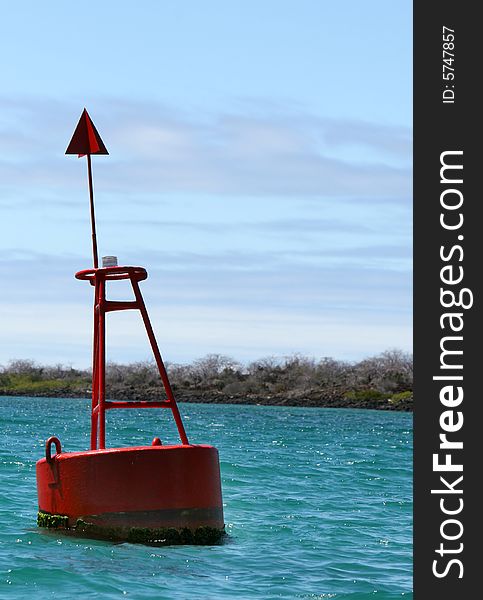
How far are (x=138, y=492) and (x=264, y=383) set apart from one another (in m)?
79.9

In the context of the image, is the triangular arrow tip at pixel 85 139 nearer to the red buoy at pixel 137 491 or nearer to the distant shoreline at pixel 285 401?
the red buoy at pixel 137 491

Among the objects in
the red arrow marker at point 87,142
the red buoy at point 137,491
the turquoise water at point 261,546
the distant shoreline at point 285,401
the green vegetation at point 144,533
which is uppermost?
the red arrow marker at point 87,142

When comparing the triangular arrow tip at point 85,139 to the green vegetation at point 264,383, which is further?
the green vegetation at point 264,383

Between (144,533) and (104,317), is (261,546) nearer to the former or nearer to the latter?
(144,533)

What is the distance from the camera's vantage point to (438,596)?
11.1 meters

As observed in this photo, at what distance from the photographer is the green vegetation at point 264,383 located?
85.5 m

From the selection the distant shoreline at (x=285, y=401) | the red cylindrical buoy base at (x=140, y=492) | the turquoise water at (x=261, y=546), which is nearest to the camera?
the turquoise water at (x=261, y=546)

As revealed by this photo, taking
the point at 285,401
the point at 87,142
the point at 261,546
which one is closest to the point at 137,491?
the point at 261,546

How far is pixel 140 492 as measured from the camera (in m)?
14.3

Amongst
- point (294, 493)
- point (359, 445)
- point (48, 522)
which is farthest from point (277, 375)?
point (48, 522)

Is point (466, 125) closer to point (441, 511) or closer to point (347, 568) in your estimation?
point (441, 511)

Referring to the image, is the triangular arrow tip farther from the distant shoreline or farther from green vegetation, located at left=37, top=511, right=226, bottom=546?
the distant shoreline

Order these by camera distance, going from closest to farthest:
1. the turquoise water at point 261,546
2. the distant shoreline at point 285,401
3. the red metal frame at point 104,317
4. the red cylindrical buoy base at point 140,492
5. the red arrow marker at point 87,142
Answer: the turquoise water at point 261,546
the red cylindrical buoy base at point 140,492
the red metal frame at point 104,317
the red arrow marker at point 87,142
the distant shoreline at point 285,401

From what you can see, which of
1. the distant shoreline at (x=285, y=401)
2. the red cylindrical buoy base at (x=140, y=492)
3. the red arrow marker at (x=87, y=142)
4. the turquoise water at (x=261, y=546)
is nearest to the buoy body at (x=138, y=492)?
the red cylindrical buoy base at (x=140, y=492)
